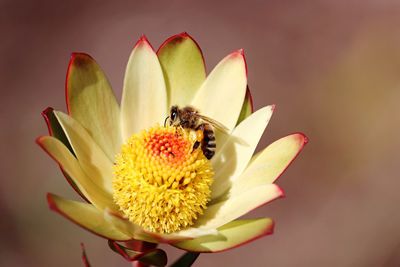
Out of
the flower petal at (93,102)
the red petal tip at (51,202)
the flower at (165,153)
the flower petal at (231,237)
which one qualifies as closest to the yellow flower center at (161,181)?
the flower at (165,153)

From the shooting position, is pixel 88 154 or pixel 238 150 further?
pixel 238 150

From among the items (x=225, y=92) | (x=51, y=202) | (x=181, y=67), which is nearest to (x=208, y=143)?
(x=225, y=92)

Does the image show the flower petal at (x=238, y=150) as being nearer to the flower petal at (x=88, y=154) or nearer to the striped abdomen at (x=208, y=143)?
the striped abdomen at (x=208, y=143)

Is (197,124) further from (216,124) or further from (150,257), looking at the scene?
(150,257)

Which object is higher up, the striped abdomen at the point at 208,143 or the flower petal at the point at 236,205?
the striped abdomen at the point at 208,143

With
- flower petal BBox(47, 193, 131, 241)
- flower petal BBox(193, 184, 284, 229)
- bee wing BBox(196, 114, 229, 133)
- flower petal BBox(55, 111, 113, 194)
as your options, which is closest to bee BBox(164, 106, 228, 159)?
bee wing BBox(196, 114, 229, 133)

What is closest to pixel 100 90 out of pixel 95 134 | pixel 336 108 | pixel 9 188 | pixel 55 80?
pixel 95 134

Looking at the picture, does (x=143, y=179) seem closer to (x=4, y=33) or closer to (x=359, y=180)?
(x=359, y=180)
